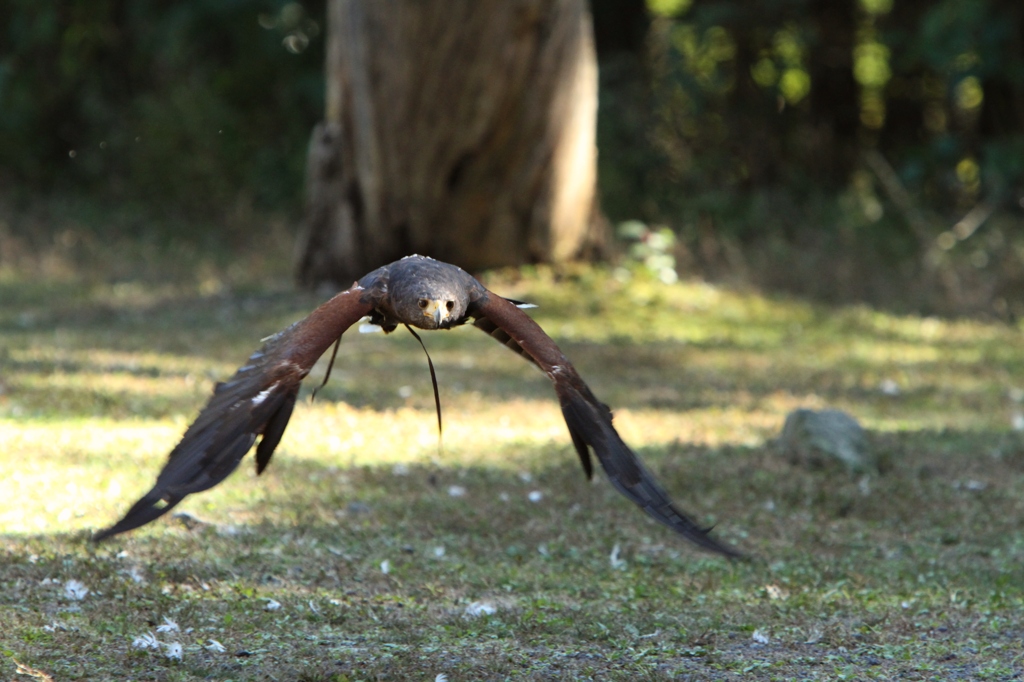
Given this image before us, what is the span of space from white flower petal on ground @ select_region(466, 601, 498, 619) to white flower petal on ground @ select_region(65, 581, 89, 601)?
1.31 m

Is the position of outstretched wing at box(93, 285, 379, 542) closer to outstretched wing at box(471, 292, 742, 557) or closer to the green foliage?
outstretched wing at box(471, 292, 742, 557)

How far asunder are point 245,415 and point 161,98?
1196 cm

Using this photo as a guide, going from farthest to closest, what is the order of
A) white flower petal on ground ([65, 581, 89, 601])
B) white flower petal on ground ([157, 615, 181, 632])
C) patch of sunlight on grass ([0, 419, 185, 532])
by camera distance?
patch of sunlight on grass ([0, 419, 185, 532]) < white flower petal on ground ([65, 581, 89, 601]) < white flower petal on ground ([157, 615, 181, 632])

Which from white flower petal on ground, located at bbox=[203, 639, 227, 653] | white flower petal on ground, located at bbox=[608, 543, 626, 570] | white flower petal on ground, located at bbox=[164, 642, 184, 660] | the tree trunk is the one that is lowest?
white flower petal on ground, located at bbox=[164, 642, 184, 660]

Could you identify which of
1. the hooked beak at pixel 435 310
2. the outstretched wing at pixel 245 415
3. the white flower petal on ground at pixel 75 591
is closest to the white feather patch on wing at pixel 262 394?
the outstretched wing at pixel 245 415

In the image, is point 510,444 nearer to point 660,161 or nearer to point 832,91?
point 660,161

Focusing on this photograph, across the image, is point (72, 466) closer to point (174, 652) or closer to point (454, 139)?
point (174, 652)

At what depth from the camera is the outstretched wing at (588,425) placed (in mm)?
3527

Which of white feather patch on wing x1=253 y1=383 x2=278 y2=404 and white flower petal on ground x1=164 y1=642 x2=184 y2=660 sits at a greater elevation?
white feather patch on wing x1=253 y1=383 x2=278 y2=404

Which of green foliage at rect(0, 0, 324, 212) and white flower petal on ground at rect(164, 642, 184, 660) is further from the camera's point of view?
green foliage at rect(0, 0, 324, 212)

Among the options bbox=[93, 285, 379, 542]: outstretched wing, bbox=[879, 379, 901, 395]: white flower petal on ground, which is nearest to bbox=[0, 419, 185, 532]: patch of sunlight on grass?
bbox=[93, 285, 379, 542]: outstretched wing

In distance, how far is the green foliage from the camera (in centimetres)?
1421

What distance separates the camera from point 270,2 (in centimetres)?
1352

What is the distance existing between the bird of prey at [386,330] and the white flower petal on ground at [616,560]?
45.7 inches
